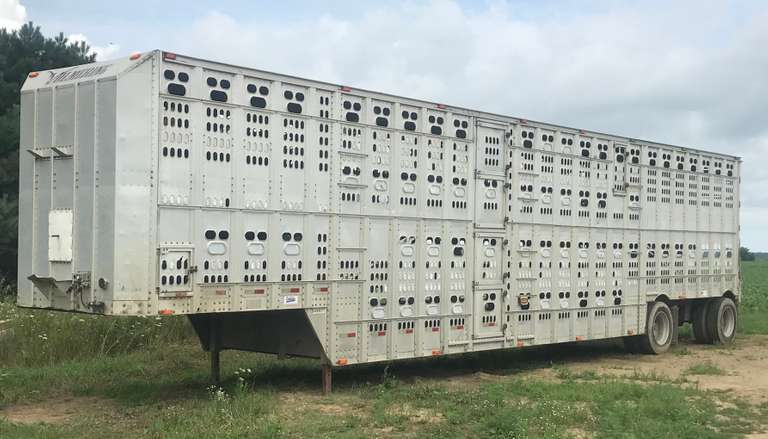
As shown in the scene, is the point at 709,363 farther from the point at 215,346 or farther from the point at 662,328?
the point at 215,346

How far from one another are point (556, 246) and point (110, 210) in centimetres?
885

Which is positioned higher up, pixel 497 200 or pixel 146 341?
pixel 497 200

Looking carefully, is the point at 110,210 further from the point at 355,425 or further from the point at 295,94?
the point at 355,425

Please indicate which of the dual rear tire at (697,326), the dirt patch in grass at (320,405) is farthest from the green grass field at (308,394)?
the dual rear tire at (697,326)

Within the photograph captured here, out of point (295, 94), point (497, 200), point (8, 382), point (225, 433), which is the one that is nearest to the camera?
Result: point (225, 433)

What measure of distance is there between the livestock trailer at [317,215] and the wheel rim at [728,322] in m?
3.87

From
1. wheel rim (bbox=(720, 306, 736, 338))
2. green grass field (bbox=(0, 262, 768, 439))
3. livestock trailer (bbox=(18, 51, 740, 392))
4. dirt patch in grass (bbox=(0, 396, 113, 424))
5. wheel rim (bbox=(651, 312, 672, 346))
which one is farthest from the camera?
wheel rim (bbox=(720, 306, 736, 338))

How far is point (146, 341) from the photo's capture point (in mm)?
16594

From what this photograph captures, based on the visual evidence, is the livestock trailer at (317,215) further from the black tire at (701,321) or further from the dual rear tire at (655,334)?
the black tire at (701,321)

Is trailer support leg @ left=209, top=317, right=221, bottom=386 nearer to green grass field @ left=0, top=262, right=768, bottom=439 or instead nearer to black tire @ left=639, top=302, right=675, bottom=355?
green grass field @ left=0, top=262, right=768, bottom=439

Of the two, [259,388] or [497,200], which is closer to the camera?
[259,388]

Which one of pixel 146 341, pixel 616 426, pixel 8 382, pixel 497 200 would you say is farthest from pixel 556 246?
pixel 8 382

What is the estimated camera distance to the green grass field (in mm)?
10086

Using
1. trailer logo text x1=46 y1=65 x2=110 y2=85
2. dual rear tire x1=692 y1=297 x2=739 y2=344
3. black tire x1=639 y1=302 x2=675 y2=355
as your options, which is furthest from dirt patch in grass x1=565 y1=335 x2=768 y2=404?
trailer logo text x1=46 y1=65 x2=110 y2=85
